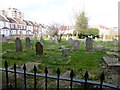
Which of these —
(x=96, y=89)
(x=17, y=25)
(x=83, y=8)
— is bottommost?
(x=96, y=89)

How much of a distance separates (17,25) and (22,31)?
392 cm

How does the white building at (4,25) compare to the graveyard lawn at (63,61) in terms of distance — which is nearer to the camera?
the graveyard lawn at (63,61)

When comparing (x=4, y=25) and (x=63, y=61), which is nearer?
(x=63, y=61)

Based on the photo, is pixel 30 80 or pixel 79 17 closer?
pixel 30 80

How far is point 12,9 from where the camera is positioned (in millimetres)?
63000

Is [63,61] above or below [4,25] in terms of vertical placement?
below

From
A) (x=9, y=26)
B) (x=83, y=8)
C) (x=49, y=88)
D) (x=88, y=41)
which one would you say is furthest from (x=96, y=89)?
(x=9, y=26)

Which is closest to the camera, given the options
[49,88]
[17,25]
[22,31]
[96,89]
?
[96,89]

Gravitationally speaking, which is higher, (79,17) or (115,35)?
(79,17)

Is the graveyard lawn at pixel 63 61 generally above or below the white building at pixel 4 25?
below

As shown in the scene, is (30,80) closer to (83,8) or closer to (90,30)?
(90,30)

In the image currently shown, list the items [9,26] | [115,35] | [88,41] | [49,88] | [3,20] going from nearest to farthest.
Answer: [49,88] < [88,41] < [115,35] < [3,20] < [9,26]

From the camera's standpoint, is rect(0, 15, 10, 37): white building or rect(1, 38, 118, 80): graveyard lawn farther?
rect(0, 15, 10, 37): white building

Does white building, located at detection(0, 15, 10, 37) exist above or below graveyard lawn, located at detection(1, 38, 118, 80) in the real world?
above
